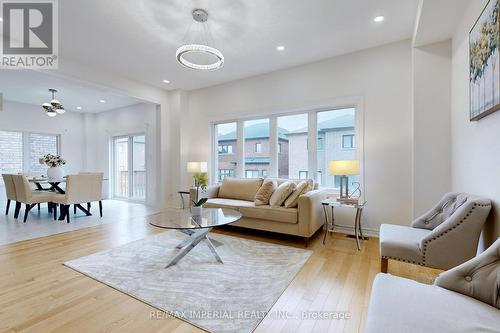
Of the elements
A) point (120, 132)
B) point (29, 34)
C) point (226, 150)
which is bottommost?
point (226, 150)

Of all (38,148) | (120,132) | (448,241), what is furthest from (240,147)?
(38,148)

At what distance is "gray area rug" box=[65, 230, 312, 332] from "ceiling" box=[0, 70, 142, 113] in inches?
134

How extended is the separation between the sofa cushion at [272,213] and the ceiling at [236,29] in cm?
245

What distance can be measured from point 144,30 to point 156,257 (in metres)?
2.92

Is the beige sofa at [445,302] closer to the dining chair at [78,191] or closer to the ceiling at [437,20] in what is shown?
the ceiling at [437,20]

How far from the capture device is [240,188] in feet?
14.1

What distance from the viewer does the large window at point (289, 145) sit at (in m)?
3.90

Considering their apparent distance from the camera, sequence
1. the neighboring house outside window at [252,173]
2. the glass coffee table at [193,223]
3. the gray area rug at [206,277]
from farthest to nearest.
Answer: the neighboring house outside window at [252,173] < the glass coffee table at [193,223] < the gray area rug at [206,277]

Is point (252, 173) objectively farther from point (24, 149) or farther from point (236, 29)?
point (24, 149)

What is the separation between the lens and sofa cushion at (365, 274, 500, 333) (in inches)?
38.2

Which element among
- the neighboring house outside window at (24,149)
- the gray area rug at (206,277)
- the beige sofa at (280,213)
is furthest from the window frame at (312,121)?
the neighboring house outside window at (24,149)

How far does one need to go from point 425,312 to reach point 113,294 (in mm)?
2241

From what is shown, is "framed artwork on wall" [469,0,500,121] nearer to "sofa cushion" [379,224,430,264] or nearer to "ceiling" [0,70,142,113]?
"sofa cushion" [379,224,430,264]

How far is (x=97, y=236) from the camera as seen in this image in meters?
3.56
